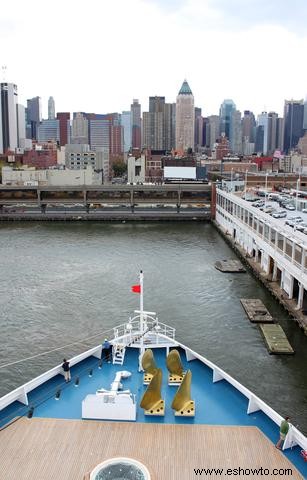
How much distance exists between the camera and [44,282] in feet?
102

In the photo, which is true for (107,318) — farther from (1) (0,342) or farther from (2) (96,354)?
(2) (96,354)

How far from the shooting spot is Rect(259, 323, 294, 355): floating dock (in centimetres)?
1995

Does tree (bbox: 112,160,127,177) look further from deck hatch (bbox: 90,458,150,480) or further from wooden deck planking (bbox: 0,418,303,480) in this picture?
deck hatch (bbox: 90,458,150,480)

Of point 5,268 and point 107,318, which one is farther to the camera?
point 5,268

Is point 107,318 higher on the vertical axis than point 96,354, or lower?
lower

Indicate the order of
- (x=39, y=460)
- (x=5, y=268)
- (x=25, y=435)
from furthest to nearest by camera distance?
1. (x=5, y=268)
2. (x=25, y=435)
3. (x=39, y=460)

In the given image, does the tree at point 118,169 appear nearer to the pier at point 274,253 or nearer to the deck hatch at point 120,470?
the pier at point 274,253

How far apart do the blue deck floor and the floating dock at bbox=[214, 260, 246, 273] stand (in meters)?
20.9

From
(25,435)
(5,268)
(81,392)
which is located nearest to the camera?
(25,435)

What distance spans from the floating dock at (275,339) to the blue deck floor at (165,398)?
8.14 m

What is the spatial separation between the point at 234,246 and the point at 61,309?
65.8 ft

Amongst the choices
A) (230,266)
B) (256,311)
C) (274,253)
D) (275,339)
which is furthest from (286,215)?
(275,339)

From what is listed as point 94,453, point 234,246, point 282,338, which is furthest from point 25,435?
point 234,246

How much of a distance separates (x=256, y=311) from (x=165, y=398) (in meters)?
14.5
